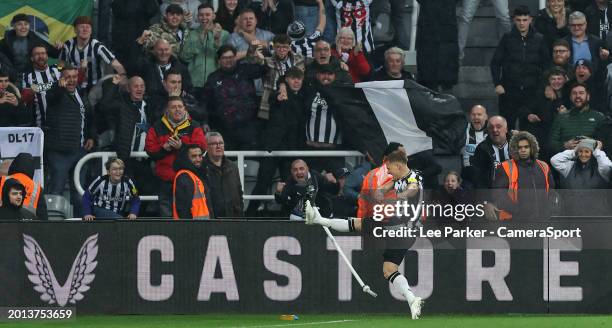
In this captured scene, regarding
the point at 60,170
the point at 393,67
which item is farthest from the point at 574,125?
the point at 60,170

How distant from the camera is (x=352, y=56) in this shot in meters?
20.9

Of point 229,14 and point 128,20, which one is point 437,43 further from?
point 128,20

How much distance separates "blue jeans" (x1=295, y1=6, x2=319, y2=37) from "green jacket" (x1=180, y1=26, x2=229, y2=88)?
119 centimetres

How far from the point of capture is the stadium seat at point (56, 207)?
1978 cm

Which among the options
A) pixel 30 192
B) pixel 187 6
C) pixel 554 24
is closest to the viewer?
pixel 30 192

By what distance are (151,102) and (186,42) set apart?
3.83 ft

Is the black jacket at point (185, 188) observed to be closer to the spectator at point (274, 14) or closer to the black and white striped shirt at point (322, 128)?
the black and white striped shirt at point (322, 128)

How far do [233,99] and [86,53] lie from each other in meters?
2.22

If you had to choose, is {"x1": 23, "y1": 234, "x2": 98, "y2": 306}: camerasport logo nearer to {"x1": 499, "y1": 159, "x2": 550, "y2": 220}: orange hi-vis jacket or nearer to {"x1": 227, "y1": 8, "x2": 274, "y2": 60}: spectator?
{"x1": 227, "y1": 8, "x2": 274, "y2": 60}: spectator

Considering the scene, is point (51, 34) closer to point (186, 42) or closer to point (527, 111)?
point (186, 42)

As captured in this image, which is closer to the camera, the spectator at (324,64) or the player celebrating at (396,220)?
the player celebrating at (396,220)

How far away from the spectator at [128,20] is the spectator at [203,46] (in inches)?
28.4

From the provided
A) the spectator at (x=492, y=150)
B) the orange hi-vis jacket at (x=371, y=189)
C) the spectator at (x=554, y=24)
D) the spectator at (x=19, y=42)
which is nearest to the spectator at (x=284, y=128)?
the spectator at (x=492, y=150)

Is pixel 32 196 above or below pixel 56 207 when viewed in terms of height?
above
